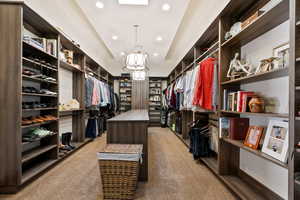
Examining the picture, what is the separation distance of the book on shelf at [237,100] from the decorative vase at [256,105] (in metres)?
0.10

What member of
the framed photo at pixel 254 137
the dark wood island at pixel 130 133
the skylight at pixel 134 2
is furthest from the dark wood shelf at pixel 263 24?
the skylight at pixel 134 2

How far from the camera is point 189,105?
11.2 ft

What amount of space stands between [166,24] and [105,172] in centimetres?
369

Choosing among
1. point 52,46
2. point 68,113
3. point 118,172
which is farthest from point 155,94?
point 118,172

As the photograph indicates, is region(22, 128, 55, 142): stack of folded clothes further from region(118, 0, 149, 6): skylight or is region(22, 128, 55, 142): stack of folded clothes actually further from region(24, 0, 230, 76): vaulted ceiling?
region(118, 0, 149, 6): skylight

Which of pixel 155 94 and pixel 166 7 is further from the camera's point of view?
pixel 155 94

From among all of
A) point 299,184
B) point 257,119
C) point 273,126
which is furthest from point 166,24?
point 299,184

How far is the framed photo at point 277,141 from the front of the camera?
142 cm

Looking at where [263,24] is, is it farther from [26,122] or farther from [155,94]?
[155,94]

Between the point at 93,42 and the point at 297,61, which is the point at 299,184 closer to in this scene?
the point at 297,61

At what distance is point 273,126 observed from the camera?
164cm

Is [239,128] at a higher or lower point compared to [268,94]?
lower

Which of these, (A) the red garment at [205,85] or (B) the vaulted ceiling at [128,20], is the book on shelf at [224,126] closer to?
(A) the red garment at [205,85]

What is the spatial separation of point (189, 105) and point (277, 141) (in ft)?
6.39
